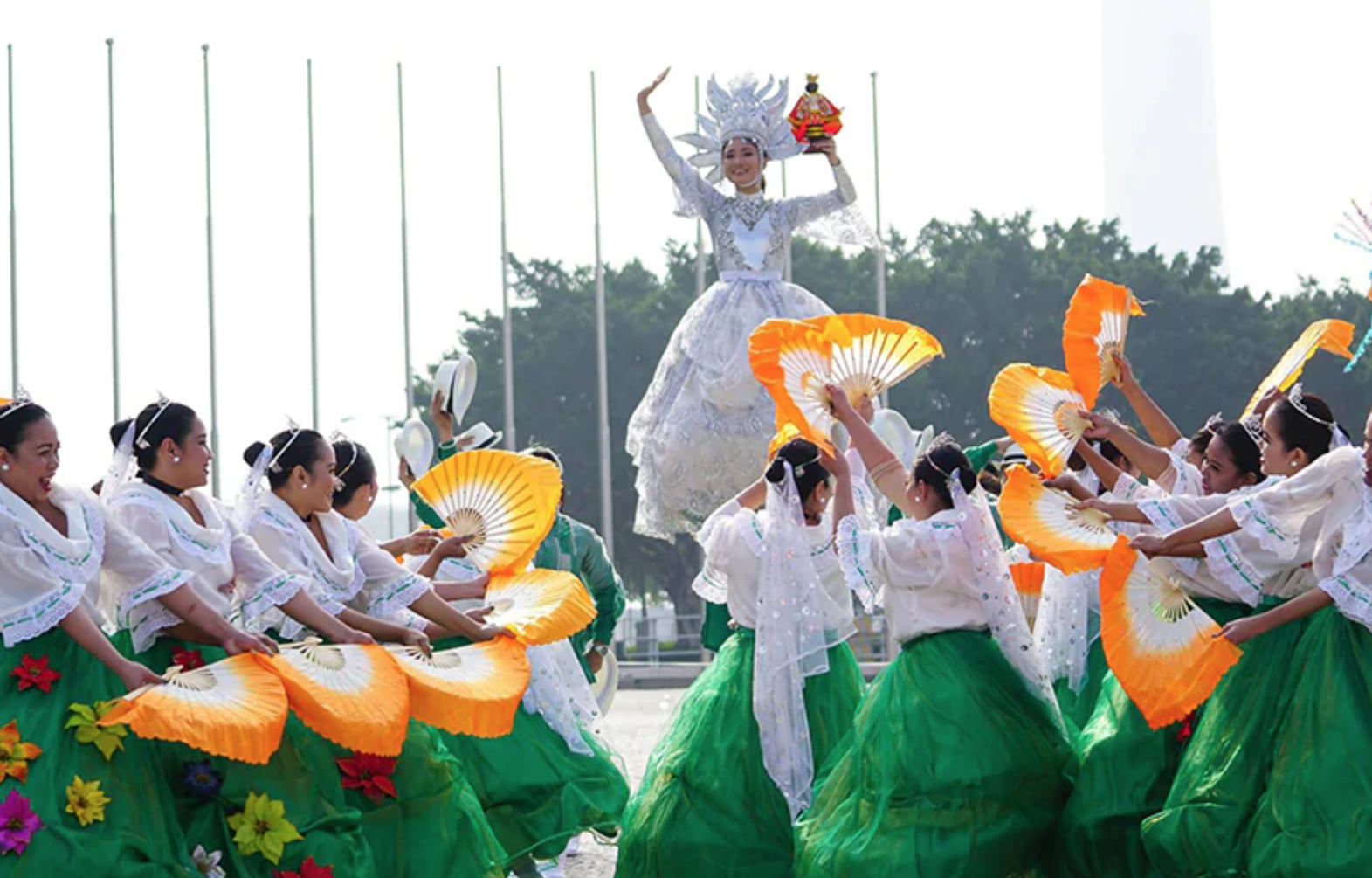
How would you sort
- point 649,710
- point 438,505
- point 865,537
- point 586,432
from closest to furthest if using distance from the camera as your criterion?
point 865,537 → point 438,505 → point 649,710 → point 586,432

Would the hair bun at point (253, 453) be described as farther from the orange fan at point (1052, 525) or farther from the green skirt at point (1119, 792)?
the green skirt at point (1119, 792)

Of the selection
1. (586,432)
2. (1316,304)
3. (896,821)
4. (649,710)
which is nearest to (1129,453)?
(896,821)

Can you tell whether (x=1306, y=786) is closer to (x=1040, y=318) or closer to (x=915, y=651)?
(x=915, y=651)

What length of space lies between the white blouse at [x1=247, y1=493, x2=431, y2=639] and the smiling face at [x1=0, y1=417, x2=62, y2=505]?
0.88 meters

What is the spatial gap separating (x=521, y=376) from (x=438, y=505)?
2290 centimetres

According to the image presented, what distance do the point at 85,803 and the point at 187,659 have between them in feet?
1.98

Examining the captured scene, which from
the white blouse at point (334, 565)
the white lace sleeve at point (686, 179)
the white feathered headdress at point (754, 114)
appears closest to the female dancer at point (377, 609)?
the white blouse at point (334, 565)

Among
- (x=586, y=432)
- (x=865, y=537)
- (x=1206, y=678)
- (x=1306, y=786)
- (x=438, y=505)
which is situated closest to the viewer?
(x=1306, y=786)

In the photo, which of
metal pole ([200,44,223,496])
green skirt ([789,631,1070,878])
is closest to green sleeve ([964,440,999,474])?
green skirt ([789,631,1070,878])

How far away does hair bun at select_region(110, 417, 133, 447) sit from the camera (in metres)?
5.63

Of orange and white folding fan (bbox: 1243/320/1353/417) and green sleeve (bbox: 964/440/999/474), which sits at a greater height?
orange and white folding fan (bbox: 1243/320/1353/417)

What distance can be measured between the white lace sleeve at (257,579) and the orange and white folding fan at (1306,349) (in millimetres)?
2819

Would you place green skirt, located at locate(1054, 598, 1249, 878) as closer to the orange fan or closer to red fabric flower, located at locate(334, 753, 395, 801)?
the orange fan

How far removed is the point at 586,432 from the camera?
2962cm
